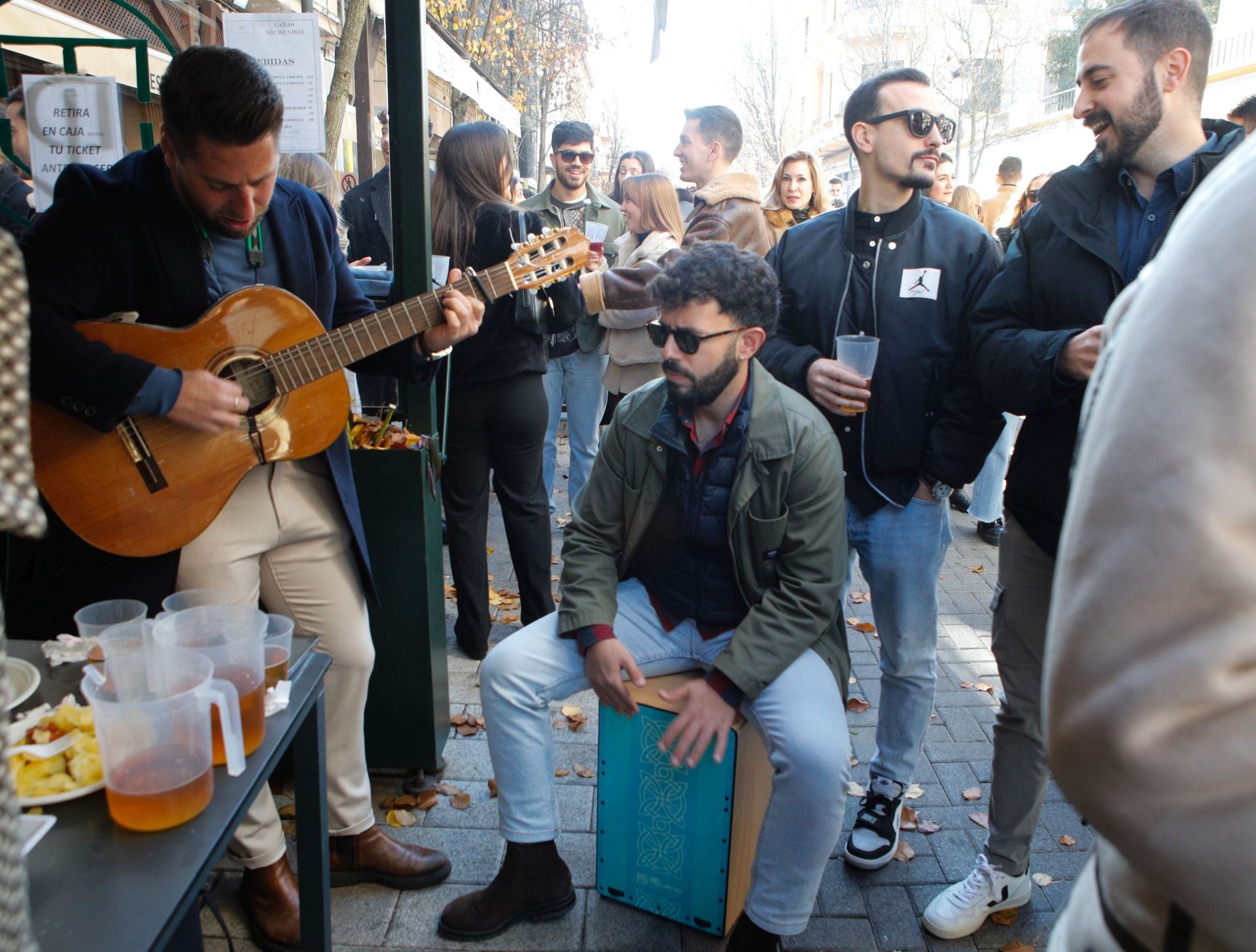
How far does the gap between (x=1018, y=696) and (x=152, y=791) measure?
2.04m

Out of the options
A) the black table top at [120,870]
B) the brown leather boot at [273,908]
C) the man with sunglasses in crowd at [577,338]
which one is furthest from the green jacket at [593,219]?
the black table top at [120,870]

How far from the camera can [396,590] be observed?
2.92 meters

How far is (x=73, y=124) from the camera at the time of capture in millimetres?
3436

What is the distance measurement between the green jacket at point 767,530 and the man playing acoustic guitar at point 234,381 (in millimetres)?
608

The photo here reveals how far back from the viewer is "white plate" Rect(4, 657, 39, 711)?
5.10ft

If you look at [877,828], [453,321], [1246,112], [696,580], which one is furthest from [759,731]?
[1246,112]

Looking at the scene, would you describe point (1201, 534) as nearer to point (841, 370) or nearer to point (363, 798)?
point (841, 370)

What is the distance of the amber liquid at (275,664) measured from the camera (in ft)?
5.41

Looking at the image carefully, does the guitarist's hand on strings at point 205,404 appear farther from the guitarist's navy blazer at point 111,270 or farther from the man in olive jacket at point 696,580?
the man in olive jacket at point 696,580

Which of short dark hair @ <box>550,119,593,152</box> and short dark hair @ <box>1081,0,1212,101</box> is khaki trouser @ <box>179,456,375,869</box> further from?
short dark hair @ <box>550,119,593,152</box>

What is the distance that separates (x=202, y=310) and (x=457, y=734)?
192cm

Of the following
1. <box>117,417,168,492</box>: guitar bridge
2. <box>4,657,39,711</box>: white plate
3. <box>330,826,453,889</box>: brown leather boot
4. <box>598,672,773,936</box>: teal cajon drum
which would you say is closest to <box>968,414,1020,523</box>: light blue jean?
<box>598,672,773,936</box>: teal cajon drum

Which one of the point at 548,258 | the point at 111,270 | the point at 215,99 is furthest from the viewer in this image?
the point at 548,258

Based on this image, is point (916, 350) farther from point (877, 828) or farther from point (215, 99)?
point (215, 99)
